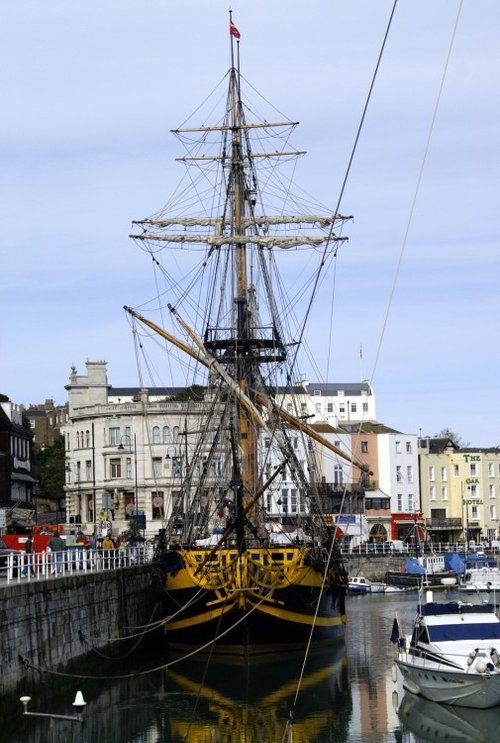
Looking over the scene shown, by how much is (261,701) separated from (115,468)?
6740 cm

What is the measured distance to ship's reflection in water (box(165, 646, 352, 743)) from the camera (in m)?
34.6

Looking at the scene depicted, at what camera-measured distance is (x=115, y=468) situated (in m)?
105

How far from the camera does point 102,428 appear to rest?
348 ft

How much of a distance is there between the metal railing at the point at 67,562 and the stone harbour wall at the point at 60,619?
0.60 metres

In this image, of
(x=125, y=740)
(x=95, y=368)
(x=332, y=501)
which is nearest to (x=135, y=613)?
(x=125, y=740)

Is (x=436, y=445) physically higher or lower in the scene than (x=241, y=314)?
lower

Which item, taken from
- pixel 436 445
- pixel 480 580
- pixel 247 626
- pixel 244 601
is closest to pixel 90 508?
pixel 480 580

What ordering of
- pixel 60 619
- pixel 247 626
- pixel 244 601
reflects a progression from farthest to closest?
pixel 247 626 → pixel 244 601 → pixel 60 619

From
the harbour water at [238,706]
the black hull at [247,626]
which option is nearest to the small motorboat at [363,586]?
the black hull at [247,626]

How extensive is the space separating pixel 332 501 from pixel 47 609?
6708cm

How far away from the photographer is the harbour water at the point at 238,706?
33844 millimetres

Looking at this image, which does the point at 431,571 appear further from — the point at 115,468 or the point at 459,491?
the point at 459,491

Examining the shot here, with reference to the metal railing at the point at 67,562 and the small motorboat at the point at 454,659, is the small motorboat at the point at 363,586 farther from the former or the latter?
the small motorboat at the point at 454,659

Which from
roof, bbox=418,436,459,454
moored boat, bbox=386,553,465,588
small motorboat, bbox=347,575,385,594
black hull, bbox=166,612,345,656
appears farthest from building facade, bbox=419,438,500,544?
black hull, bbox=166,612,345,656
